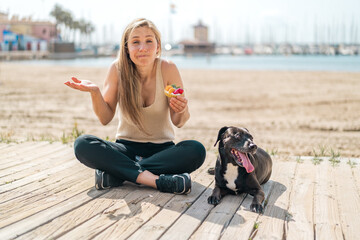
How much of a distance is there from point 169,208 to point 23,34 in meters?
79.7

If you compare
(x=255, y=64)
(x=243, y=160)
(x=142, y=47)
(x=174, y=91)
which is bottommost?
(x=255, y=64)

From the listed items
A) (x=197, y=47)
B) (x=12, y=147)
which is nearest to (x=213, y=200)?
(x=12, y=147)

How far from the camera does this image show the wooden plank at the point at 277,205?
98.9 inches

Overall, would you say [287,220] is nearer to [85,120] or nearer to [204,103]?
[85,120]

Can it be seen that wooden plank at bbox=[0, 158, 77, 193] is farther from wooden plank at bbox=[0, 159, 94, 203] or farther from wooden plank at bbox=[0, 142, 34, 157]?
wooden plank at bbox=[0, 142, 34, 157]

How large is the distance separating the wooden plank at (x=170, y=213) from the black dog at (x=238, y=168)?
0.69 feet

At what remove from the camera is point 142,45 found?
3400mm

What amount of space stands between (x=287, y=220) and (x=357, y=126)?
672 cm

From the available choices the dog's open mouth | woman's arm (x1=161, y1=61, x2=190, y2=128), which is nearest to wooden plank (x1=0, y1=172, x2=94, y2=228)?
woman's arm (x1=161, y1=61, x2=190, y2=128)

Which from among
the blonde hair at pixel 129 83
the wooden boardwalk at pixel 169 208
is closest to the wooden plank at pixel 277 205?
the wooden boardwalk at pixel 169 208

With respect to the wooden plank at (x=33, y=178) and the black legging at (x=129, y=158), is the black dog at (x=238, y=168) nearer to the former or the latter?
the black legging at (x=129, y=158)

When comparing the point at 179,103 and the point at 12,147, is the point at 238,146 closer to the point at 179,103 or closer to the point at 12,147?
the point at 179,103

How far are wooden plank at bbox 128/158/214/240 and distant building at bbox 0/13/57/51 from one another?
2947 inches

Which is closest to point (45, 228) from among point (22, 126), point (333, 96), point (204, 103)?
point (22, 126)
